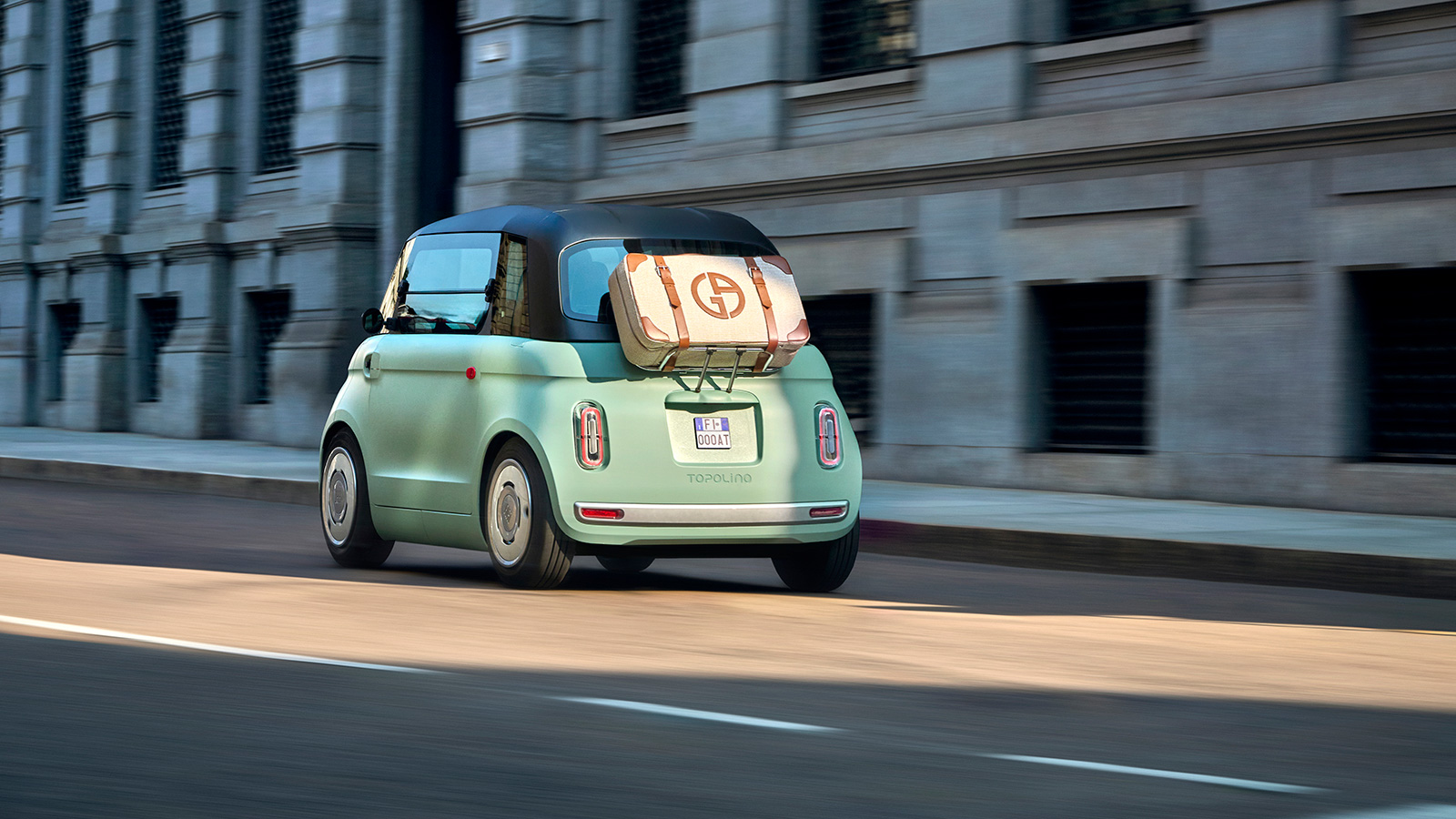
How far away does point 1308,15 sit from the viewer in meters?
13.6

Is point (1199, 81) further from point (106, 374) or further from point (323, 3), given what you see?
point (106, 374)

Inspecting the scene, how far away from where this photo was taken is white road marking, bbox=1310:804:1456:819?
427cm

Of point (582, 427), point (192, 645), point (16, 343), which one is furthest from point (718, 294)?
point (16, 343)

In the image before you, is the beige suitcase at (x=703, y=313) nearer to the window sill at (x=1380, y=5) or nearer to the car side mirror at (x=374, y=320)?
the car side mirror at (x=374, y=320)

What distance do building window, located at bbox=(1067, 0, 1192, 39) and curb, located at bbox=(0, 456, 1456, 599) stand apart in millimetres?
5515

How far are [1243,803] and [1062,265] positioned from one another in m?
11.1

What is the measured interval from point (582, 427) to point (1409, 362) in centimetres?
748

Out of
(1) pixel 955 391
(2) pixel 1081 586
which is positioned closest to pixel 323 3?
(1) pixel 955 391

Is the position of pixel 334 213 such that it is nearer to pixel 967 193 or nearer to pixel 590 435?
pixel 967 193

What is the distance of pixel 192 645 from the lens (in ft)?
22.0

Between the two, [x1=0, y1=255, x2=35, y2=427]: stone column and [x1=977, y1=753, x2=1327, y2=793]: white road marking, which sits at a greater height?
[x1=0, y1=255, x2=35, y2=427]: stone column

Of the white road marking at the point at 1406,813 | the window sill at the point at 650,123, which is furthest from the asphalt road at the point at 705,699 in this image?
the window sill at the point at 650,123

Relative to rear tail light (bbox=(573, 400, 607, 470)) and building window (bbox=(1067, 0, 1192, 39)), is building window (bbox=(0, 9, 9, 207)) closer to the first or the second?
building window (bbox=(1067, 0, 1192, 39))

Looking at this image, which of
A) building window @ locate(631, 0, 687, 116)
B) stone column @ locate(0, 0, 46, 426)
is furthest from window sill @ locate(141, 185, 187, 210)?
building window @ locate(631, 0, 687, 116)
